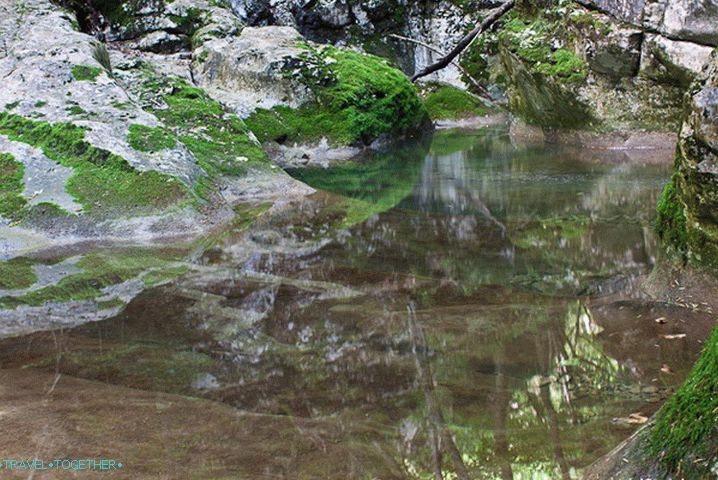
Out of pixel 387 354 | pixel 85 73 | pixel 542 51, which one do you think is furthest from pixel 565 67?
pixel 387 354

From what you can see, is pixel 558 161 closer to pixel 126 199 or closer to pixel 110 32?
pixel 126 199

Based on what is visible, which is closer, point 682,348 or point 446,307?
point 682,348

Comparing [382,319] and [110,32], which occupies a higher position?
[110,32]

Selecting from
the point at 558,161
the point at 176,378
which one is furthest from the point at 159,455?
the point at 558,161

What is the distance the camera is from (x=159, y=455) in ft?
10.4

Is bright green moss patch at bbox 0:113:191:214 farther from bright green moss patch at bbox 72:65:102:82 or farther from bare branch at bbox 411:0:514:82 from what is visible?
bare branch at bbox 411:0:514:82

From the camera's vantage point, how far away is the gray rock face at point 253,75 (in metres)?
15.8

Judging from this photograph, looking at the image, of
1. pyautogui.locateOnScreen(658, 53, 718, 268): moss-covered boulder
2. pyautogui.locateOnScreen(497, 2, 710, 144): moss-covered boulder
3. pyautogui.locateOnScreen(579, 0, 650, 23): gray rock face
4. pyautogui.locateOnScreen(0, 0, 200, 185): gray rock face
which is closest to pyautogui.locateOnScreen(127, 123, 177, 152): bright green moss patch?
pyautogui.locateOnScreen(0, 0, 200, 185): gray rock face

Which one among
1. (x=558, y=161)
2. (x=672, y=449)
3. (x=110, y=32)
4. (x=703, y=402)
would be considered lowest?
(x=558, y=161)

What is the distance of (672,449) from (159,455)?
6.89 ft

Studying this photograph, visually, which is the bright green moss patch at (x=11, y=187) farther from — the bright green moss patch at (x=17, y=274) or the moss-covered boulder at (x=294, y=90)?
the moss-covered boulder at (x=294, y=90)

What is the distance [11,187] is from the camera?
818 centimetres

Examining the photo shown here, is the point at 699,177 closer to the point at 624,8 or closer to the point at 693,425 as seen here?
the point at 693,425

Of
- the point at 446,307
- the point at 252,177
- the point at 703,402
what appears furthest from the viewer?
the point at 252,177
